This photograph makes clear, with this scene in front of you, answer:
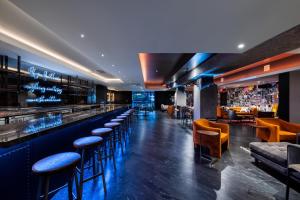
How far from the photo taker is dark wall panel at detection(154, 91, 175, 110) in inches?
807

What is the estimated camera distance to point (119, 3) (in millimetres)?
1787

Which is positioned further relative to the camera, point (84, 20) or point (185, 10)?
point (84, 20)

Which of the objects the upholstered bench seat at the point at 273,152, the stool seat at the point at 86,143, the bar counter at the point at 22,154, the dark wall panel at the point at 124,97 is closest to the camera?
the bar counter at the point at 22,154

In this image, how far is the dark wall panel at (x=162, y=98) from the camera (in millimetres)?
20487

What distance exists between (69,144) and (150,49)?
247 cm

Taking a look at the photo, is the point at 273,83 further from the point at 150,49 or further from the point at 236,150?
the point at 150,49

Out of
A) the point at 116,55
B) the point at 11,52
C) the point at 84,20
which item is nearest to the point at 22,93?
the point at 11,52

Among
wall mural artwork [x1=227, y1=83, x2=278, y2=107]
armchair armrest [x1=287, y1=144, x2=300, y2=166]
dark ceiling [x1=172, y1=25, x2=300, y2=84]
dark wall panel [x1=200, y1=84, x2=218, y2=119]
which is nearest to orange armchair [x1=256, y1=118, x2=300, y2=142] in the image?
dark wall panel [x1=200, y1=84, x2=218, y2=119]

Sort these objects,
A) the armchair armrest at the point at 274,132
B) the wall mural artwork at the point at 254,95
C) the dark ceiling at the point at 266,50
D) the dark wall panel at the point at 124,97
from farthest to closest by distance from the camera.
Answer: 1. the dark wall panel at the point at 124,97
2. the wall mural artwork at the point at 254,95
3. the armchair armrest at the point at 274,132
4. the dark ceiling at the point at 266,50

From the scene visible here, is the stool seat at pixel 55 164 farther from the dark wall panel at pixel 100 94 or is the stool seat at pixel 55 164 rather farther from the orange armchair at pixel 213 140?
the dark wall panel at pixel 100 94

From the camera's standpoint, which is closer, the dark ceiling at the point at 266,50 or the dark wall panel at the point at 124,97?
the dark ceiling at the point at 266,50

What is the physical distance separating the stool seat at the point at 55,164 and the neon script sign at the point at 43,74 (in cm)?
490

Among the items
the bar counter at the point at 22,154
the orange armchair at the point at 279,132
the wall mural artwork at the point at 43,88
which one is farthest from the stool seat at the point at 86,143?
the orange armchair at the point at 279,132

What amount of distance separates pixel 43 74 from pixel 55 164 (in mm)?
5587
